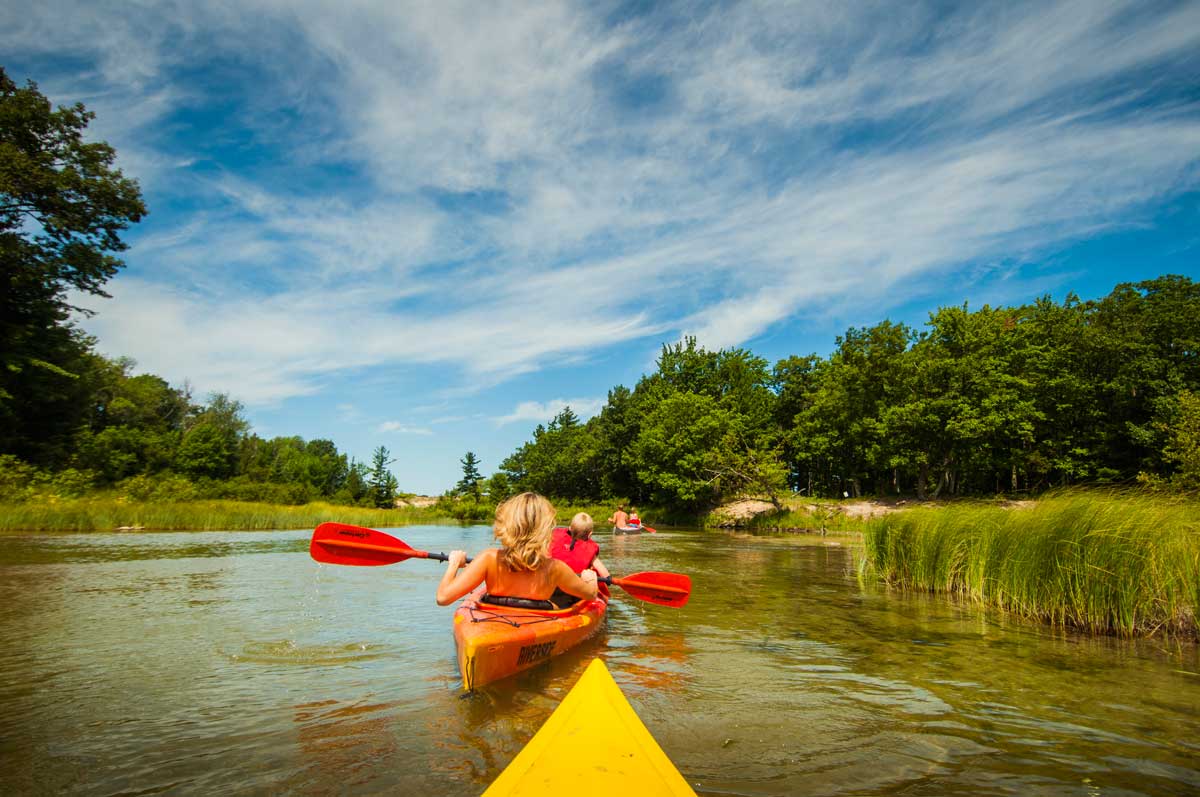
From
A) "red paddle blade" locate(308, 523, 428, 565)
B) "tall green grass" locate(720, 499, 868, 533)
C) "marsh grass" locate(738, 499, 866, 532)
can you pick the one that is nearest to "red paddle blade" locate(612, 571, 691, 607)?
"red paddle blade" locate(308, 523, 428, 565)

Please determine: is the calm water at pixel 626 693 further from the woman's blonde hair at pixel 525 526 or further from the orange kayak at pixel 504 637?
the woman's blonde hair at pixel 525 526

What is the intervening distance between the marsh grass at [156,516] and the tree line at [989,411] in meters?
22.2

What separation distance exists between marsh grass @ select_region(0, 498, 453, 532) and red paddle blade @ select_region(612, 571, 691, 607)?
1534cm

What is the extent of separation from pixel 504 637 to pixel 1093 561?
627cm

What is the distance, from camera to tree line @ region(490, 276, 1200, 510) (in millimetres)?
30375

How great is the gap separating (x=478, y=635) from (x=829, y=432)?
3994 cm

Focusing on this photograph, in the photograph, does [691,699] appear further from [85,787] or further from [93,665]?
[93,665]

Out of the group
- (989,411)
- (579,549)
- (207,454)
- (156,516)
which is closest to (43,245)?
(156,516)

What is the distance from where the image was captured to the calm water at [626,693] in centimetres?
337

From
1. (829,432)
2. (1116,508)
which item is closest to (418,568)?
(1116,508)

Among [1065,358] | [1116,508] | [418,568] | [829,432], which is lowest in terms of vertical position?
[418,568]

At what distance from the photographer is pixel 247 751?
364 cm

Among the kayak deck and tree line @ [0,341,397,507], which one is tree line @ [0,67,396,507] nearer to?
tree line @ [0,341,397,507]

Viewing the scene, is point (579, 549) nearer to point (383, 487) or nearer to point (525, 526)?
point (525, 526)
